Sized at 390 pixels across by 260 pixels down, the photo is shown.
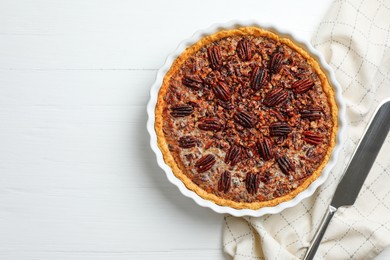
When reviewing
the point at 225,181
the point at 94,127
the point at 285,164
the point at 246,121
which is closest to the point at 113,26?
the point at 94,127

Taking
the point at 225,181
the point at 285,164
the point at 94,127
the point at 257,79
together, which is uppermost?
the point at 257,79

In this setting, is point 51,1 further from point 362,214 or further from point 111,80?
point 362,214

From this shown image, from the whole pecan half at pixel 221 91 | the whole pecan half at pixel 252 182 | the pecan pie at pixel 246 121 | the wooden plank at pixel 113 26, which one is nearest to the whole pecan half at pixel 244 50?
the pecan pie at pixel 246 121

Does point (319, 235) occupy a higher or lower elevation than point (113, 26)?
lower

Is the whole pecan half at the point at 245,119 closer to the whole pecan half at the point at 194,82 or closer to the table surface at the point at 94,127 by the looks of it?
the whole pecan half at the point at 194,82

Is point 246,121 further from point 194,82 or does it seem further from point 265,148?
point 194,82

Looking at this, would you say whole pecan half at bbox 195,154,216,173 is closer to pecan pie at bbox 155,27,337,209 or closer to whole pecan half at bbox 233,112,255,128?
pecan pie at bbox 155,27,337,209
